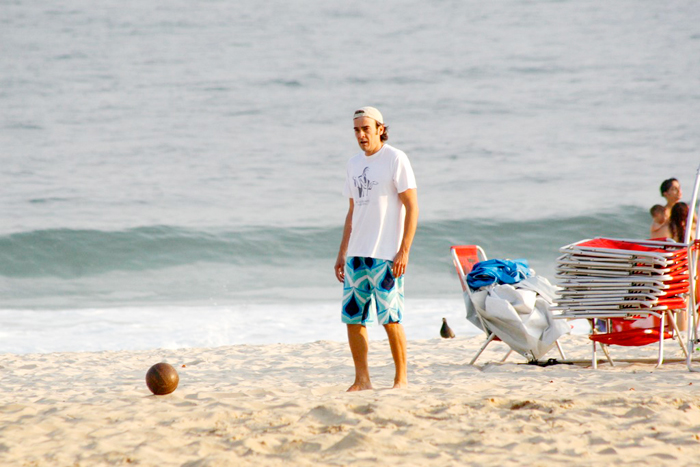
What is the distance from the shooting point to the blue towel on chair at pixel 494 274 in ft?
20.5

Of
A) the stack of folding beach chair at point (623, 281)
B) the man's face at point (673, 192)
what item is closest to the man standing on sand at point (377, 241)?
the stack of folding beach chair at point (623, 281)

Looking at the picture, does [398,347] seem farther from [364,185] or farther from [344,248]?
[364,185]

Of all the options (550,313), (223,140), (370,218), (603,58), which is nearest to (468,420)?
(370,218)

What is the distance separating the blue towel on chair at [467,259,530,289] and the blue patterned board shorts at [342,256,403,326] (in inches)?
66.4

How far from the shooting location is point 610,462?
323 centimetres

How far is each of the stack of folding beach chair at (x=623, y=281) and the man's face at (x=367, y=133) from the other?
5.46 feet

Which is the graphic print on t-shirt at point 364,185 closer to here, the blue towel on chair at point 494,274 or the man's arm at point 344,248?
the man's arm at point 344,248

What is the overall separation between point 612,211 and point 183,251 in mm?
11029

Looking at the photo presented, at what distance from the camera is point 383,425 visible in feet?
12.4

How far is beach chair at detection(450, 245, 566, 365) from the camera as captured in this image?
20.2 feet

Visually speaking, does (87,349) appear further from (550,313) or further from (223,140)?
(223,140)

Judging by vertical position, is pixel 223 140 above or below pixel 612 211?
above

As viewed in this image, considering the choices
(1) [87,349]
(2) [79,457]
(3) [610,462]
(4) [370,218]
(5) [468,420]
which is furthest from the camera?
(1) [87,349]

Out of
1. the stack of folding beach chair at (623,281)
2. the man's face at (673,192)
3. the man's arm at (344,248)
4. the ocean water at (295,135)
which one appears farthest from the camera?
the ocean water at (295,135)
